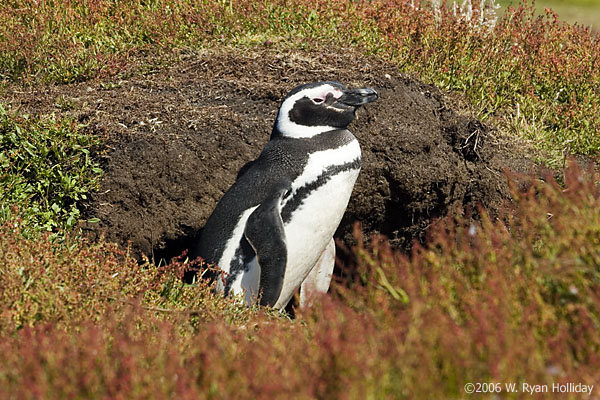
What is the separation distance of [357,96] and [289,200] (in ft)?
2.98

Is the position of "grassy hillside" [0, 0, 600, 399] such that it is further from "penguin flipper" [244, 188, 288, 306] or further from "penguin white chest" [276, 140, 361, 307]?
"penguin white chest" [276, 140, 361, 307]

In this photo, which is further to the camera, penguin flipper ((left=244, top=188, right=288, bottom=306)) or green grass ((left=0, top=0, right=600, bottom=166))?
green grass ((left=0, top=0, right=600, bottom=166))

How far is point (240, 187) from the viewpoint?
5.22m

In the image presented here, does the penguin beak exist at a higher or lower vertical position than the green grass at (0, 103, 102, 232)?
higher

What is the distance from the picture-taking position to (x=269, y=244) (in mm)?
4895

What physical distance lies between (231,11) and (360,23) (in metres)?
1.53

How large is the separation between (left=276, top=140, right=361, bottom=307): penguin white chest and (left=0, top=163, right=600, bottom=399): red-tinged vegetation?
4.67ft

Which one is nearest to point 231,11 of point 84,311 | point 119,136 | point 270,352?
point 119,136

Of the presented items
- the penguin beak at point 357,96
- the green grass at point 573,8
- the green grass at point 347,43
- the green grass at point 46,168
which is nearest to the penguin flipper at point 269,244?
the penguin beak at point 357,96

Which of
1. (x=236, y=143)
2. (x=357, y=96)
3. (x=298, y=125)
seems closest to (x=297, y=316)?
(x=298, y=125)

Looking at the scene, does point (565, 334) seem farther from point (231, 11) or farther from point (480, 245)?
point (231, 11)

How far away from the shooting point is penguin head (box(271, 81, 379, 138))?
16.9 ft

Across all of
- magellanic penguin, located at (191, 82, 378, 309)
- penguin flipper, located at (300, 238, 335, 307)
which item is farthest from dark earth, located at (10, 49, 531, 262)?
magellanic penguin, located at (191, 82, 378, 309)

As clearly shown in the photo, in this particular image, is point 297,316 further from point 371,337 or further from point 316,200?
point 316,200
